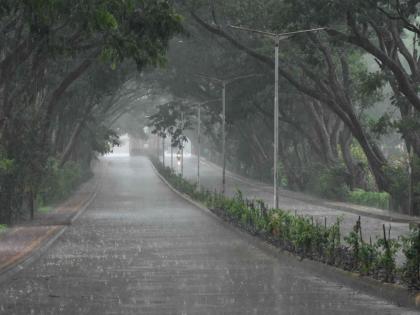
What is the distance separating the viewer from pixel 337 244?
868 inches

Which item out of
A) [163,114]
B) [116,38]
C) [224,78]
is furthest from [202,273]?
[163,114]

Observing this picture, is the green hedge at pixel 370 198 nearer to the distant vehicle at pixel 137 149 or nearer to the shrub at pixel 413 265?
the shrub at pixel 413 265

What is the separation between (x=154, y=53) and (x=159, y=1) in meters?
1.27

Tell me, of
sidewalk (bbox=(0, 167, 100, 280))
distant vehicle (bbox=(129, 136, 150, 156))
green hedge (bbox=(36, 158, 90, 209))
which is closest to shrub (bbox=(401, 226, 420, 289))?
sidewalk (bbox=(0, 167, 100, 280))

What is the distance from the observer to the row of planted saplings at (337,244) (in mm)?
17391

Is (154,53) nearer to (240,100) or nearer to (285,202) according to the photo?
(285,202)

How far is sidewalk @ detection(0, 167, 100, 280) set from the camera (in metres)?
22.0

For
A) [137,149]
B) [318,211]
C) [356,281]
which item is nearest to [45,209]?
[318,211]

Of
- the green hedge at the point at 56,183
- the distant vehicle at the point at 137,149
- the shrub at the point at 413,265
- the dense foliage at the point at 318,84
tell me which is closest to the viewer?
the shrub at the point at 413,265

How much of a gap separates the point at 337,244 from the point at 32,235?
1165 cm

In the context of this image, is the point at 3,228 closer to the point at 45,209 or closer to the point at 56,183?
the point at 45,209

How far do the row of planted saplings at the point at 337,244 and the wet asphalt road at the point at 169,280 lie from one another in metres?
0.58

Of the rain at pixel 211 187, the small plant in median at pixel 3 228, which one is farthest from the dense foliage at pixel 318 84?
the small plant in median at pixel 3 228

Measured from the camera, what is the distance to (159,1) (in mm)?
23141
